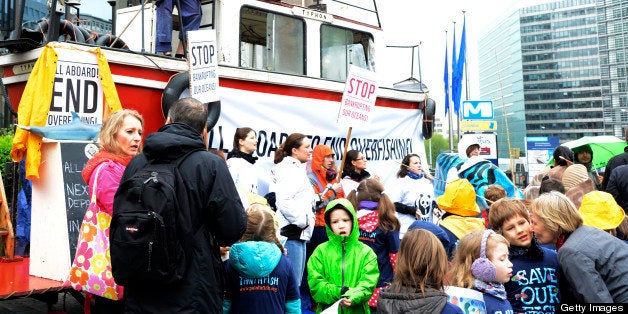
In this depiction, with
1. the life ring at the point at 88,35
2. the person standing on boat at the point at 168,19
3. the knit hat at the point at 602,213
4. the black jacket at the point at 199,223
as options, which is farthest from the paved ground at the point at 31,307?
the knit hat at the point at 602,213

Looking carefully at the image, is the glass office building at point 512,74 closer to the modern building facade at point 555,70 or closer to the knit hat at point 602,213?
the modern building facade at point 555,70

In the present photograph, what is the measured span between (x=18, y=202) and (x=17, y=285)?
1.87 m

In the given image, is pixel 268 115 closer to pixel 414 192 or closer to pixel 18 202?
pixel 414 192

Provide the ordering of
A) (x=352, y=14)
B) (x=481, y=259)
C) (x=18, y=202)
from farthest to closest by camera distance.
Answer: (x=352, y=14), (x=18, y=202), (x=481, y=259)

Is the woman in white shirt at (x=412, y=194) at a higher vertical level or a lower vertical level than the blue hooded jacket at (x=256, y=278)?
higher

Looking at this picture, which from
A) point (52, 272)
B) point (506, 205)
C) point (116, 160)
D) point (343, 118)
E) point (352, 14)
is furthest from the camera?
point (352, 14)

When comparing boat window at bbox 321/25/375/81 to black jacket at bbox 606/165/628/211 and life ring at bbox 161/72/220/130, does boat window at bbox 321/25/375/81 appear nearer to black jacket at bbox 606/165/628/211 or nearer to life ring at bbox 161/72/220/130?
life ring at bbox 161/72/220/130

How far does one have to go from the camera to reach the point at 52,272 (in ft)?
18.4

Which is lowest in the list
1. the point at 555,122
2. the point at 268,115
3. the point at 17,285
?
the point at 17,285

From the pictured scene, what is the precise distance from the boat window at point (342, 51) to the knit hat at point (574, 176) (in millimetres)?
4191

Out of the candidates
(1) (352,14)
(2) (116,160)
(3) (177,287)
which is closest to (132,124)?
(2) (116,160)

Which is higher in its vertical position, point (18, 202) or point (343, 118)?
point (343, 118)

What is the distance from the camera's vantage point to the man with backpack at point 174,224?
3.01 meters

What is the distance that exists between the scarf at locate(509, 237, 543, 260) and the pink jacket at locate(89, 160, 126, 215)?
8.77ft
